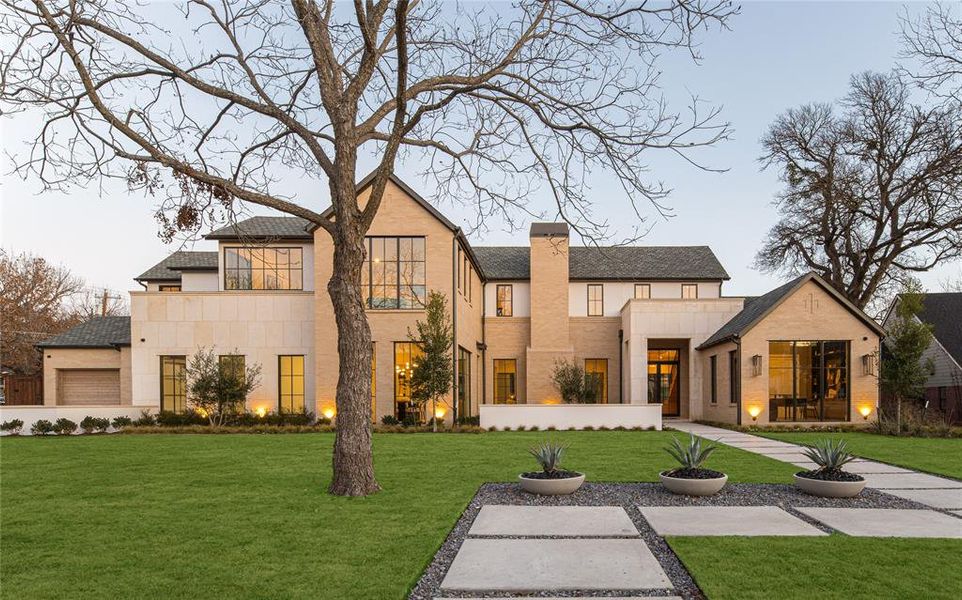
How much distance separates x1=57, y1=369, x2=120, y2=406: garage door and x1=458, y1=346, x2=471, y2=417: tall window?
14.6 m

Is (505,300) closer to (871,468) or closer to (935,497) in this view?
(871,468)

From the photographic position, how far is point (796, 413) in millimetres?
20938

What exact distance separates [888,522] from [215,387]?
18841 mm

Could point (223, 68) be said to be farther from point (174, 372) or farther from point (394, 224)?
point (174, 372)

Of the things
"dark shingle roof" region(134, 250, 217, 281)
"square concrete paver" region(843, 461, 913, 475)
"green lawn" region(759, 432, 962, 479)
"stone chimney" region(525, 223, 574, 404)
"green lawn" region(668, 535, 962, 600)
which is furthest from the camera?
"stone chimney" region(525, 223, 574, 404)

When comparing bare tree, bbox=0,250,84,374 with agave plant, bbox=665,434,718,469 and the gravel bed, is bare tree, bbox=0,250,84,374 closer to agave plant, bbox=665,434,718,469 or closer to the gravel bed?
the gravel bed

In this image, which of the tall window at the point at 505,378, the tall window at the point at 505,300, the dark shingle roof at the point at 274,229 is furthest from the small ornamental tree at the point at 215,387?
the tall window at the point at 505,300

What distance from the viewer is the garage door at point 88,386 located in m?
24.6

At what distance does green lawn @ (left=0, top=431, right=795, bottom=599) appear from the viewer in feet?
17.1

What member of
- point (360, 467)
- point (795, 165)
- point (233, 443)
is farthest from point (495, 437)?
point (795, 165)

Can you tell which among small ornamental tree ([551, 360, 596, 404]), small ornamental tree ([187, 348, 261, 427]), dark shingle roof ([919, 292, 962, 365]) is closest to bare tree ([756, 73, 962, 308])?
dark shingle roof ([919, 292, 962, 365])

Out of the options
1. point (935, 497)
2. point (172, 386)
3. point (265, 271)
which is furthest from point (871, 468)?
point (172, 386)

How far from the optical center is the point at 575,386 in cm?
2350

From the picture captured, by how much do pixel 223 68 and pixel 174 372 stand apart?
51.9ft
